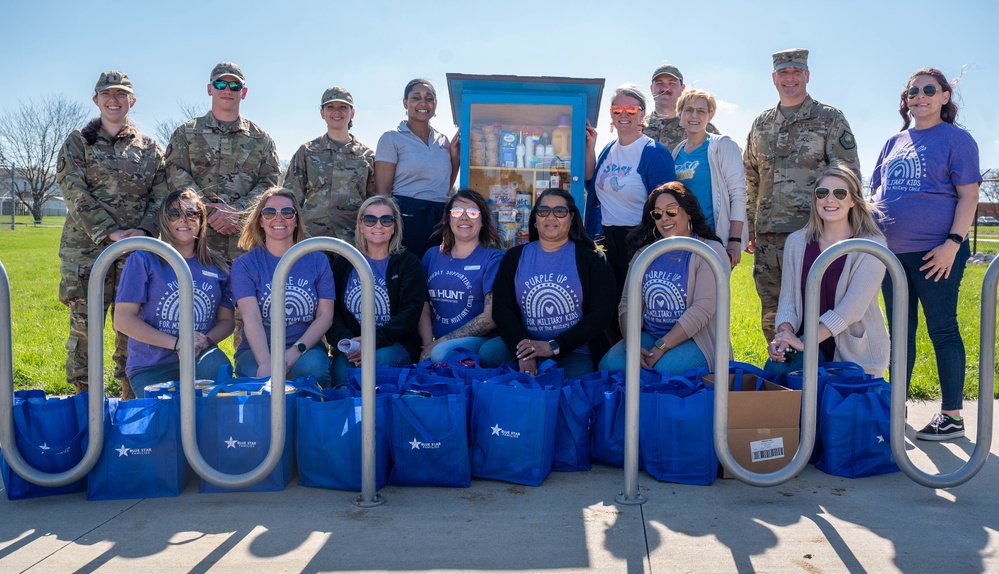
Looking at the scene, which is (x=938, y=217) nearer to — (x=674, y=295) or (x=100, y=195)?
(x=674, y=295)

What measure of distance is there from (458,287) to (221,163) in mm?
1754

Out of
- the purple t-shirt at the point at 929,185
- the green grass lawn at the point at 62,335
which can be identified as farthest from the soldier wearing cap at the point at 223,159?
the purple t-shirt at the point at 929,185

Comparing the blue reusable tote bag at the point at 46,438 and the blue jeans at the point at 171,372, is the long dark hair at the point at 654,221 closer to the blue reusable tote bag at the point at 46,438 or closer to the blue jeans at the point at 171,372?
the blue jeans at the point at 171,372

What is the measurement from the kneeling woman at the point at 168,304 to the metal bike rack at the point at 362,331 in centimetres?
92

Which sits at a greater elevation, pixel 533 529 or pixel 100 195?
pixel 100 195

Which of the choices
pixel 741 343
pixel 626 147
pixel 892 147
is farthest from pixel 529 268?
pixel 741 343

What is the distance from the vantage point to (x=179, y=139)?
4566 millimetres

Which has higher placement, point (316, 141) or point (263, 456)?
point (316, 141)

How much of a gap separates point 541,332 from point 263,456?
5.28ft

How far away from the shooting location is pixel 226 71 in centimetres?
455

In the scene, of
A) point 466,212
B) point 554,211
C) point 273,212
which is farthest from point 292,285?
point 554,211

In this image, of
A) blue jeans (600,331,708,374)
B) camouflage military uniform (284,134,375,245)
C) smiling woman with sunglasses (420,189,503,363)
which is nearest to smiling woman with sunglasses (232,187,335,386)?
smiling woman with sunglasses (420,189,503,363)

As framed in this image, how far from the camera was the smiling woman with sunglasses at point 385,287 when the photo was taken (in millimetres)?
3957

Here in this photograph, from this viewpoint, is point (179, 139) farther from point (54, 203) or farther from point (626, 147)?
point (54, 203)
